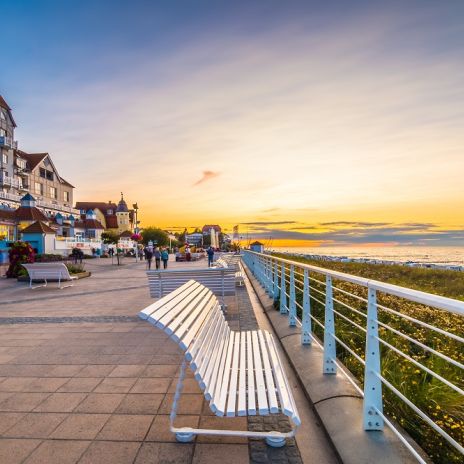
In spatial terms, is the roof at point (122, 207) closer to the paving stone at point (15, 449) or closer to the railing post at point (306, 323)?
the railing post at point (306, 323)

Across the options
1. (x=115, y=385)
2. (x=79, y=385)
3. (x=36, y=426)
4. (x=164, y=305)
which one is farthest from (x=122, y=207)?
(x=164, y=305)

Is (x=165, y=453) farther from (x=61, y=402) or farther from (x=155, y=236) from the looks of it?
(x=155, y=236)

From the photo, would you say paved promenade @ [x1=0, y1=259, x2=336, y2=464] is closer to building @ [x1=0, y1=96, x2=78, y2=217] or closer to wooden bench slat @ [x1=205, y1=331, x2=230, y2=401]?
wooden bench slat @ [x1=205, y1=331, x2=230, y2=401]

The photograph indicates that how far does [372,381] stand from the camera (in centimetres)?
261

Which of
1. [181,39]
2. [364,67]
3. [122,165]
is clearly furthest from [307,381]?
[122,165]

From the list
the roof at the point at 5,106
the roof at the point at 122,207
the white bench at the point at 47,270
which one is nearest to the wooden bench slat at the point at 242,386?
the white bench at the point at 47,270

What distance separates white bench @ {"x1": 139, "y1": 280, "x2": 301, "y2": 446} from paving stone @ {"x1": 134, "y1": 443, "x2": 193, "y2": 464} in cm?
8

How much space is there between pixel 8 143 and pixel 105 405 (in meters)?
50.2

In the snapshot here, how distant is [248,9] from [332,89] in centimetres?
283

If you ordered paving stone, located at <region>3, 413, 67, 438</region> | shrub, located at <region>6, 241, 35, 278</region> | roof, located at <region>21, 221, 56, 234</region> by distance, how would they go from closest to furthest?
1. paving stone, located at <region>3, 413, 67, 438</region>
2. shrub, located at <region>6, 241, 35, 278</region>
3. roof, located at <region>21, 221, 56, 234</region>

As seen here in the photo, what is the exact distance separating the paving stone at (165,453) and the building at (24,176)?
4153 cm

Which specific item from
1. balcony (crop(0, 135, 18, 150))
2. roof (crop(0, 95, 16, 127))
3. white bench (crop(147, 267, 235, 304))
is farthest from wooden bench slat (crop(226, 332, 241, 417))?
roof (crop(0, 95, 16, 127))

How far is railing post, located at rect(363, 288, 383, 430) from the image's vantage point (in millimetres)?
2596

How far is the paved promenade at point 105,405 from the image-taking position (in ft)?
8.62
